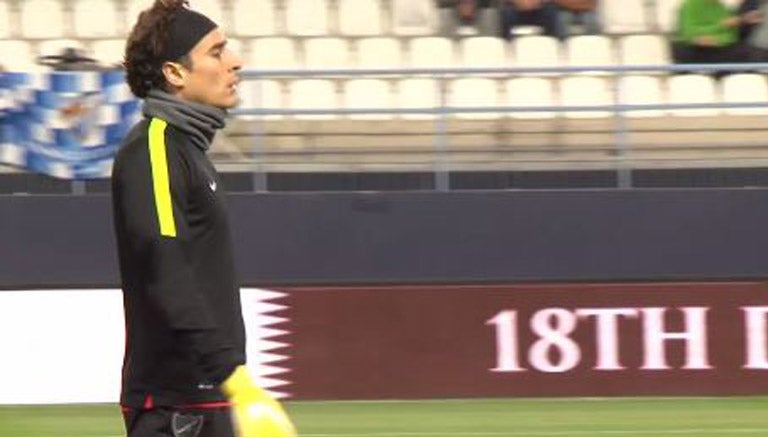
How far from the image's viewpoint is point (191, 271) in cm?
473

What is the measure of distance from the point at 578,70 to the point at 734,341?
193cm

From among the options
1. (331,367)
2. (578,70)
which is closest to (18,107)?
(331,367)

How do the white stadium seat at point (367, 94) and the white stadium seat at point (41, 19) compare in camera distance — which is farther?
the white stadium seat at point (41, 19)

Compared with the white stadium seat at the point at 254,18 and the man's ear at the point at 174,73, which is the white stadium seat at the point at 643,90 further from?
the man's ear at the point at 174,73

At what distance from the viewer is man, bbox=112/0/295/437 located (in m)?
4.73

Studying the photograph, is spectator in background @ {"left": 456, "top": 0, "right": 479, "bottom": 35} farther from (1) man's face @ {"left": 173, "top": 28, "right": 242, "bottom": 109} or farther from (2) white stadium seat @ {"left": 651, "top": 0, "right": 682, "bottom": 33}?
(1) man's face @ {"left": 173, "top": 28, "right": 242, "bottom": 109}

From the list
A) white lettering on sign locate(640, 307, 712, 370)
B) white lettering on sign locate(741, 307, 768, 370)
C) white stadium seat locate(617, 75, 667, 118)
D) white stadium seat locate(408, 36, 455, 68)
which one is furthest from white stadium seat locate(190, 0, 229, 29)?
white lettering on sign locate(741, 307, 768, 370)

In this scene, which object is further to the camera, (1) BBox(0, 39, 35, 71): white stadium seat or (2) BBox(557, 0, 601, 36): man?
(1) BBox(0, 39, 35, 71): white stadium seat

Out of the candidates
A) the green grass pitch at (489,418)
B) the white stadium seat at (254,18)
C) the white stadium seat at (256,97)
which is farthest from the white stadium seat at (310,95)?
the green grass pitch at (489,418)

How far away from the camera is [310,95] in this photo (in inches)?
541

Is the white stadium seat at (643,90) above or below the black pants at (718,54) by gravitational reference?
below

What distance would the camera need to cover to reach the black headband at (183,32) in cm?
485

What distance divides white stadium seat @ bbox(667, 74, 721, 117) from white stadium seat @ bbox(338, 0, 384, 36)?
102 inches

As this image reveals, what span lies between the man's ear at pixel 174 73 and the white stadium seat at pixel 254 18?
10.9 m
